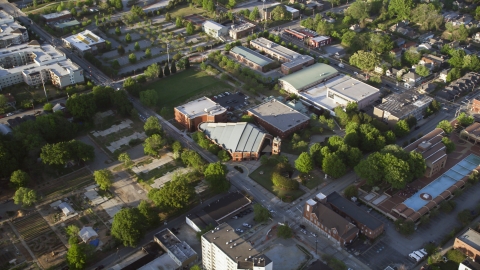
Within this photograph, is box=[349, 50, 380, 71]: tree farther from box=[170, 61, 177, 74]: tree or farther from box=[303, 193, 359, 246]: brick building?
box=[303, 193, 359, 246]: brick building

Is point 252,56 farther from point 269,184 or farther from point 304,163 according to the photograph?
point 269,184

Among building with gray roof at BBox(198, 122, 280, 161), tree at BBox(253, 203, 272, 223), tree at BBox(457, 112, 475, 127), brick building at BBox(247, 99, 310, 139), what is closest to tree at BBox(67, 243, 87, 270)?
tree at BBox(253, 203, 272, 223)

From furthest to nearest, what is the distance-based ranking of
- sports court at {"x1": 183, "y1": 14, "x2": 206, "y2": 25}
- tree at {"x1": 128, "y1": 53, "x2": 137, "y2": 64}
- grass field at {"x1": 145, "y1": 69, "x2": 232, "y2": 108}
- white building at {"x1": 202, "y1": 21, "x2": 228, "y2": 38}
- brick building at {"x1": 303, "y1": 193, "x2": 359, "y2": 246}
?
sports court at {"x1": 183, "y1": 14, "x2": 206, "y2": 25} < white building at {"x1": 202, "y1": 21, "x2": 228, "y2": 38} < tree at {"x1": 128, "y1": 53, "x2": 137, "y2": 64} < grass field at {"x1": 145, "y1": 69, "x2": 232, "y2": 108} < brick building at {"x1": 303, "y1": 193, "x2": 359, "y2": 246}

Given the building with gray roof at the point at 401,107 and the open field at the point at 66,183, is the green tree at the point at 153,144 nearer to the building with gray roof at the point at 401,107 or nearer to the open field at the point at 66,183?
the open field at the point at 66,183

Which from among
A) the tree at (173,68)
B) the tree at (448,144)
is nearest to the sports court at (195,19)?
the tree at (173,68)

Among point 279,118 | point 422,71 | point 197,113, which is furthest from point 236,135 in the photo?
point 422,71

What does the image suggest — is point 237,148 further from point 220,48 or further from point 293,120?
point 220,48

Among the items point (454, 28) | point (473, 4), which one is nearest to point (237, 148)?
point (454, 28)
